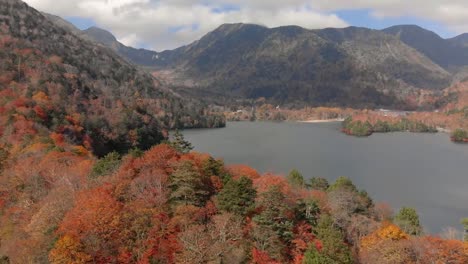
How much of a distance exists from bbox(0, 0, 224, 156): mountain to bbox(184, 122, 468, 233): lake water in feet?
62.7

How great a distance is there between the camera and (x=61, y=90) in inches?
2562

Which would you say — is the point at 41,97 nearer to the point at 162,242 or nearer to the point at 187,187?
the point at 187,187

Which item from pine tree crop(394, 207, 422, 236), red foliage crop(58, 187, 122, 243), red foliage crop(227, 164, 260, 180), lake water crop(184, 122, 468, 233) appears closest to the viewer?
red foliage crop(58, 187, 122, 243)

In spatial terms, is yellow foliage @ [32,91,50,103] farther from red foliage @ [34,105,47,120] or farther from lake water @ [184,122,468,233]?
lake water @ [184,122,468,233]

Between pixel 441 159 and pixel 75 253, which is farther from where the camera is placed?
pixel 441 159

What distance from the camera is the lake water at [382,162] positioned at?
54969 millimetres

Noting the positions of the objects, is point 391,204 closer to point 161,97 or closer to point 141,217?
point 141,217

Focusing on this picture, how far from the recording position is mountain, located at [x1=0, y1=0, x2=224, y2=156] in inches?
2141

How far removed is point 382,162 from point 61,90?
197 ft

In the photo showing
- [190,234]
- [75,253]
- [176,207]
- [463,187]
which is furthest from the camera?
[463,187]

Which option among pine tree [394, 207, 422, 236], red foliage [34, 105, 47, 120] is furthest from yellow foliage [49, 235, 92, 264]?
red foliage [34, 105, 47, 120]

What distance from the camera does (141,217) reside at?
23.8 metres

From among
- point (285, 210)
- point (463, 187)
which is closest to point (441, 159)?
point (463, 187)

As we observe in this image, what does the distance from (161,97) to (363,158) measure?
271 feet
